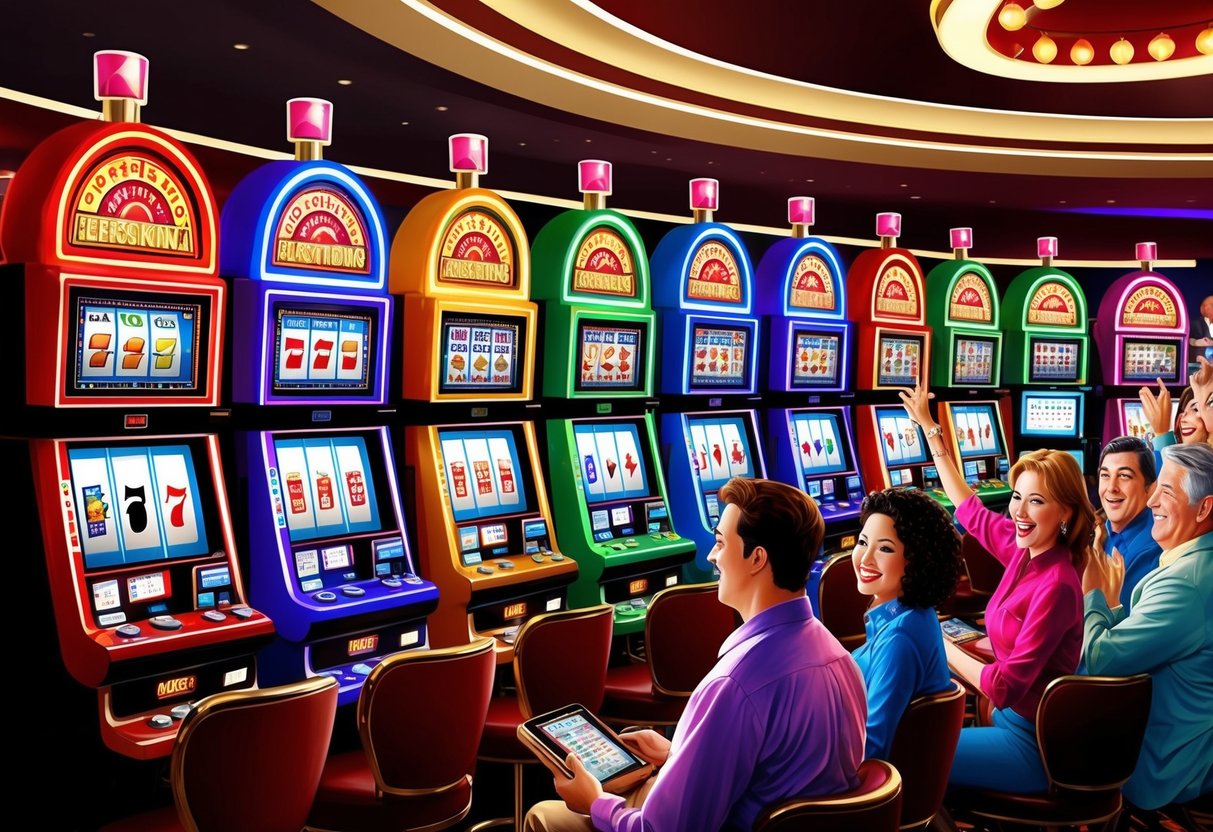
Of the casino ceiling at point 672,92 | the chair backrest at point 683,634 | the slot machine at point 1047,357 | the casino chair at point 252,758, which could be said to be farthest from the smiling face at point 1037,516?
the slot machine at point 1047,357

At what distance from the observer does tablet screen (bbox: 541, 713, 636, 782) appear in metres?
2.27

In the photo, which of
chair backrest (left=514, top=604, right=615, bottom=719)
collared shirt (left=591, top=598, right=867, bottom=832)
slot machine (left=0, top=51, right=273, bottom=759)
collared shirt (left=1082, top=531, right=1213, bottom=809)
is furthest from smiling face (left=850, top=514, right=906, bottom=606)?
slot machine (left=0, top=51, right=273, bottom=759)

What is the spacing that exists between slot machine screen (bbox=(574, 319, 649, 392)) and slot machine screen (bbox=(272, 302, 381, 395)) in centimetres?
112

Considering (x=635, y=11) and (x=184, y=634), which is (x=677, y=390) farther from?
(x=184, y=634)

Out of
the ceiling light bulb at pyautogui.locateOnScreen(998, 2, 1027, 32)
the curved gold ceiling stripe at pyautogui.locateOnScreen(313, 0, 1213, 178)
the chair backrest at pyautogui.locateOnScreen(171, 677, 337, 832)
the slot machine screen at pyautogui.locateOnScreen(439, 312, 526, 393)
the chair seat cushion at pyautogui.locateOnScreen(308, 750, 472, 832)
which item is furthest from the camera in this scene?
the ceiling light bulb at pyautogui.locateOnScreen(998, 2, 1027, 32)

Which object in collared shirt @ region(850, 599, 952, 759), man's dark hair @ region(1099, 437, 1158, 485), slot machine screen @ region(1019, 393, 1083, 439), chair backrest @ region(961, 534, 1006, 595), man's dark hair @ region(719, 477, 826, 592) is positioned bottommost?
chair backrest @ region(961, 534, 1006, 595)

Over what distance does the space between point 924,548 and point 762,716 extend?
93cm

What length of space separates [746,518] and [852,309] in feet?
15.6

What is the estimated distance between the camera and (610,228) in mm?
4910

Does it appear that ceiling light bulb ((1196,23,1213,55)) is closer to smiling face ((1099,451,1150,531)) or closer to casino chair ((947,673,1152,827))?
smiling face ((1099,451,1150,531))

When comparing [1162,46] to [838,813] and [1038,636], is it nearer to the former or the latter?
[1038,636]

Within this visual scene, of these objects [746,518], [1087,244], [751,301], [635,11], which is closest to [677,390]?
[751,301]

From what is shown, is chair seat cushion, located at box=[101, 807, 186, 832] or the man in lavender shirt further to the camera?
chair seat cushion, located at box=[101, 807, 186, 832]

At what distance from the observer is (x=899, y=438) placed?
6.75 m
